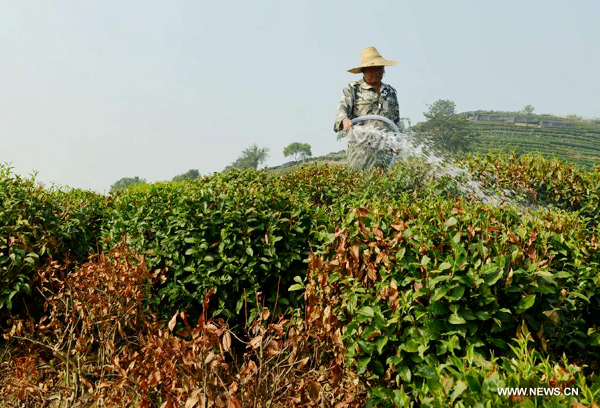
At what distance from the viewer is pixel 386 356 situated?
2.93 meters

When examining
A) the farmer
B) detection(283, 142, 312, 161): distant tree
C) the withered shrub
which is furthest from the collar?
detection(283, 142, 312, 161): distant tree

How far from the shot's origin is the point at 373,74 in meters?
7.24

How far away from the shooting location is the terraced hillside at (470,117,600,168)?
3078cm

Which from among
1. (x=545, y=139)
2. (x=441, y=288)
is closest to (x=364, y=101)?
(x=441, y=288)

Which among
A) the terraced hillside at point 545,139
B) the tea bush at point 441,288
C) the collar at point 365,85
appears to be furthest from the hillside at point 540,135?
the tea bush at point 441,288

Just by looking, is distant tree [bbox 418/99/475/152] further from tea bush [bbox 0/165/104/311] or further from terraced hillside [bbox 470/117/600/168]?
tea bush [bbox 0/165/104/311]

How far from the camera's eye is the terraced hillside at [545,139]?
3078 centimetres

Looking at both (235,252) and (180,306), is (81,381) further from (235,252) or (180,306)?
(235,252)

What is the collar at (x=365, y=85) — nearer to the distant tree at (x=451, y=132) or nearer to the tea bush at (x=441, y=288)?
the tea bush at (x=441, y=288)

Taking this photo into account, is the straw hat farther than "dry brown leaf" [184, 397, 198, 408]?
Yes

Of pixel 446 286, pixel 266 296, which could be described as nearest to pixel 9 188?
pixel 266 296

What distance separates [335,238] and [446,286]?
0.92 metres

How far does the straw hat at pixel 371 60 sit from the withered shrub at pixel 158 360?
4361 millimetres

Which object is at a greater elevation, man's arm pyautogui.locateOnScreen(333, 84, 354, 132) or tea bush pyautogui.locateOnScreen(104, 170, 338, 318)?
man's arm pyautogui.locateOnScreen(333, 84, 354, 132)
